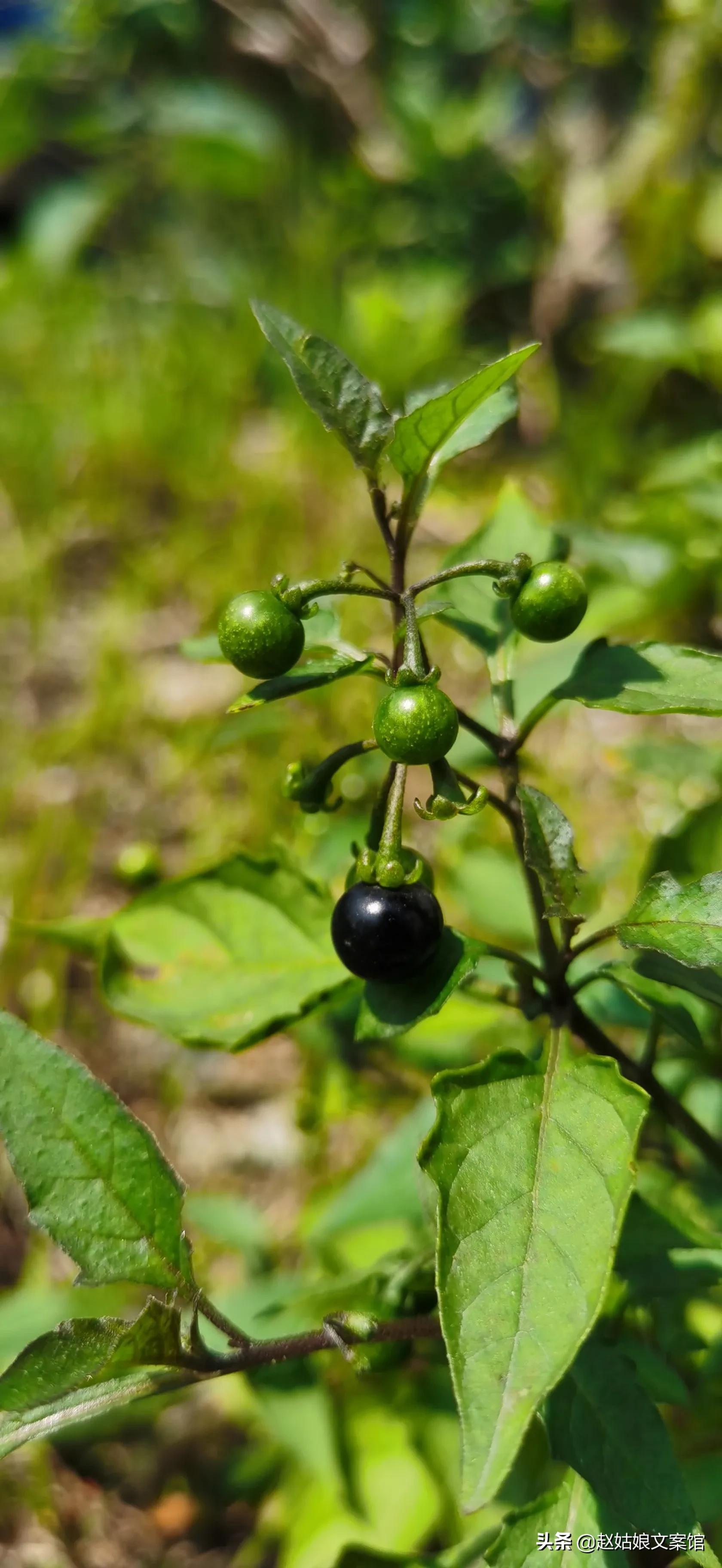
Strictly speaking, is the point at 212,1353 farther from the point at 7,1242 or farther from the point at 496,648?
the point at 7,1242

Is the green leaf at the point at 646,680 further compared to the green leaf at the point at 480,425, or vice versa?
the green leaf at the point at 480,425

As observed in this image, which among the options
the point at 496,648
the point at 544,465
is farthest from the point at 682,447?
the point at 496,648

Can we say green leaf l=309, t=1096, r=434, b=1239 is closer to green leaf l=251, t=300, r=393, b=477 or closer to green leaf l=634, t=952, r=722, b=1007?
green leaf l=634, t=952, r=722, b=1007

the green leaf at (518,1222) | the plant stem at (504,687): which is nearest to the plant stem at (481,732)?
the plant stem at (504,687)

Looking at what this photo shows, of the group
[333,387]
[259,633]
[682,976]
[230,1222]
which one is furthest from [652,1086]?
[230,1222]

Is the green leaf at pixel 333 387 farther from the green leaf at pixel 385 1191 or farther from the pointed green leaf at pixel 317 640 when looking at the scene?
the green leaf at pixel 385 1191

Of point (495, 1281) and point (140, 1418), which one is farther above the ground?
point (495, 1281)

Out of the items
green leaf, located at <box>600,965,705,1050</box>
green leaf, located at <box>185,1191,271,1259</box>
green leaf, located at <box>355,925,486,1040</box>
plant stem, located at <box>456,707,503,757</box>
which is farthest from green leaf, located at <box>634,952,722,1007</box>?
green leaf, located at <box>185,1191,271,1259</box>
